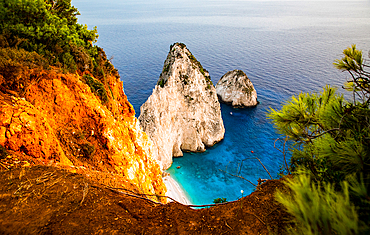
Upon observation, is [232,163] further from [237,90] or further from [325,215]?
[325,215]

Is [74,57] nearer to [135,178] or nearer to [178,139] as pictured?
[135,178]

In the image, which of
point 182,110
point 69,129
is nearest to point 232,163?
point 182,110

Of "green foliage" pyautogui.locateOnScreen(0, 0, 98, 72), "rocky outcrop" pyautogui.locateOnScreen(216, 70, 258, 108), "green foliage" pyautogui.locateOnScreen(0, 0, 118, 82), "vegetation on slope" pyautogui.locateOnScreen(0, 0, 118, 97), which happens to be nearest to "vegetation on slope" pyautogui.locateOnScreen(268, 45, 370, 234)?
"vegetation on slope" pyautogui.locateOnScreen(0, 0, 118, 97)

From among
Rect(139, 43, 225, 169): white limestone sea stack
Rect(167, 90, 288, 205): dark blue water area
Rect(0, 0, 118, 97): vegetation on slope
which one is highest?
Rect(0, 0, 118, 97): vegetation on slope

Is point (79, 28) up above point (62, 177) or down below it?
above

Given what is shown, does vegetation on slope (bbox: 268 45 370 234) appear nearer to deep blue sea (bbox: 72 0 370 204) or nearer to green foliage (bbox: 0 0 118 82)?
deep blue sea (bbox: 72 0 370 204)

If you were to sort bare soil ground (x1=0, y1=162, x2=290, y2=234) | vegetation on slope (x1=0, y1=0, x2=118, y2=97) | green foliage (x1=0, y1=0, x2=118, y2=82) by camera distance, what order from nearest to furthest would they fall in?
1. bare soil ground (x1=0, y1=162, x2=290, y2=234)
2. vegetation on slope (x1=0, y1=0, x2=118, y2=97)
3. green foliage (x1=0, y1=0, x2=118, y2=82)

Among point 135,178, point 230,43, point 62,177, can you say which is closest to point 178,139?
point 135,178
